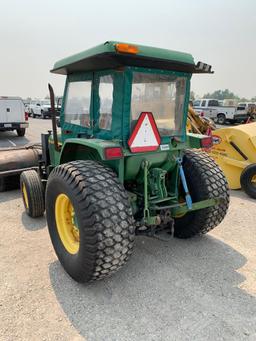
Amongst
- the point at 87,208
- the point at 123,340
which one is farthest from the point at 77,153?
the point at 123,340

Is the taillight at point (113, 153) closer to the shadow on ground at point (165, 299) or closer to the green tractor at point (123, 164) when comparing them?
the green tractor at point (123, 164)

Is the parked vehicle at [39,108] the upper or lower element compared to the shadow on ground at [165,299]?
upper

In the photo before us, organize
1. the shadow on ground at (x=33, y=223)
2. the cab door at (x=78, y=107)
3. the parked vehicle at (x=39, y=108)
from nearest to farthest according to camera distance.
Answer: the cab door at (x=78, y=107) < the shadow on ground at (x=33, y=223) < the parked vehicle at (x=39, y=108)

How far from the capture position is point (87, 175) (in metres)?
2.63

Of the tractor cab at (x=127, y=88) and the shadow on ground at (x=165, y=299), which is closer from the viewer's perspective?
the shadow on ground at (x=165, y=299)

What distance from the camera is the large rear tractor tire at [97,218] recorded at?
2.47m

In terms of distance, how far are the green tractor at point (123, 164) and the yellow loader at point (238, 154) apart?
2234mm

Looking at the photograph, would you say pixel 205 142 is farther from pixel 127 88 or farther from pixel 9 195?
pixel 9 195

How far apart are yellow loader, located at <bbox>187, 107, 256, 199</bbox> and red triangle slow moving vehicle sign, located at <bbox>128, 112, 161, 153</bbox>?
3.22 metres

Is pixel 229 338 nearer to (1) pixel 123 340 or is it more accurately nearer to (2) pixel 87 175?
(1) pixel 123 340

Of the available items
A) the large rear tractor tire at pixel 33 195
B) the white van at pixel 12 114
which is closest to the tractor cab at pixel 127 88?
the large rear tractor tire at pixel 33 195

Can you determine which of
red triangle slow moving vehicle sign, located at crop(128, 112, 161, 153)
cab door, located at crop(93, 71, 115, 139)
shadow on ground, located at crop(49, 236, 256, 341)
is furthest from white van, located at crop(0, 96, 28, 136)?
red triangle slow moving vehicle sign, located at crop(128, 112, 161, 153)

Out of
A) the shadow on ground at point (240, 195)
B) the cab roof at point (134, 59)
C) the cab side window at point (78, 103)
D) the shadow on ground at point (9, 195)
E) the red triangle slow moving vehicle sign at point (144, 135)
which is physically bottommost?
the shadow on ground at point (9, 195)

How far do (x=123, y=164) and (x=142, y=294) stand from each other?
125cm
